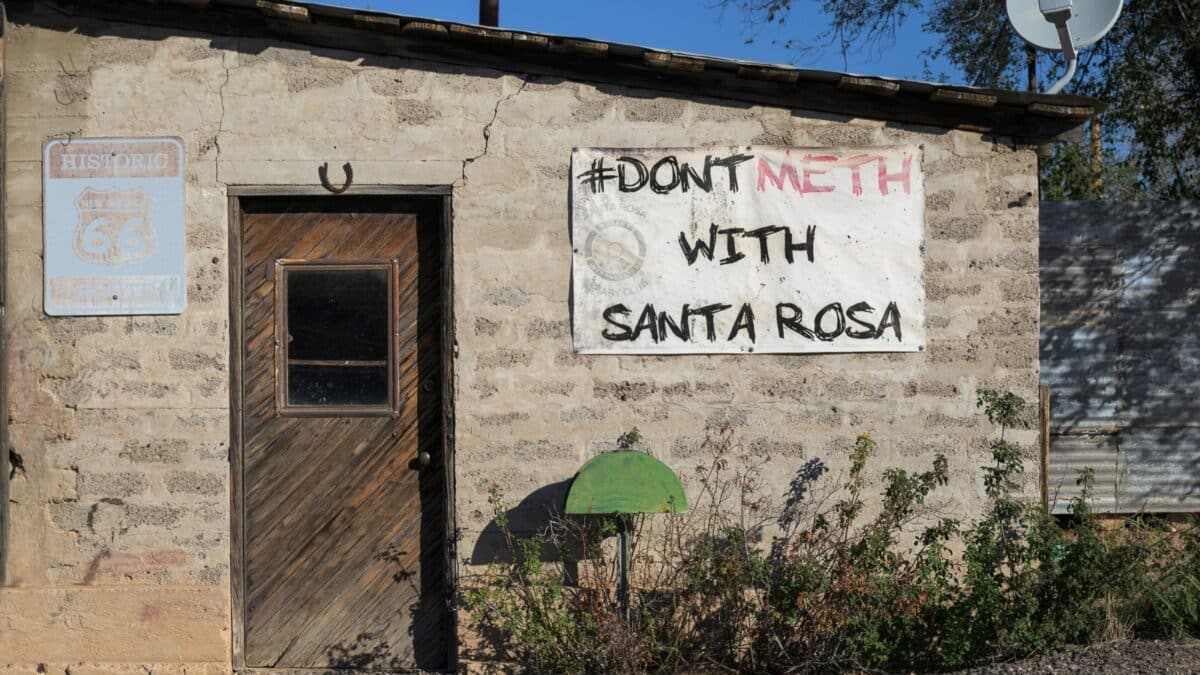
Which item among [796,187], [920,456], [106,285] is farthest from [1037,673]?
[106,285]

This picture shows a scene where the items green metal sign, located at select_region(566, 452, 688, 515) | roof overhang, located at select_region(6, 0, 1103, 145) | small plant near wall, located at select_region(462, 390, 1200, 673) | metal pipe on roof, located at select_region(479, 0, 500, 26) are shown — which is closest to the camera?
green metal sign, located at select_region(566, 452, 688, 515)

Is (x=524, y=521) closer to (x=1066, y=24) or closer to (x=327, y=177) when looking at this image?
(x=327, y=177)

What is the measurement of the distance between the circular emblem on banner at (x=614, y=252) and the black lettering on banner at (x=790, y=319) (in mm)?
730

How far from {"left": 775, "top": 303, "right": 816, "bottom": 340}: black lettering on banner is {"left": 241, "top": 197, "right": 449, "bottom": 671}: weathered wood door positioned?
Result: 1709mm

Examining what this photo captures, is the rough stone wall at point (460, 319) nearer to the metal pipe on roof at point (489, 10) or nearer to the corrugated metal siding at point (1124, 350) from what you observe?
the corrugated metal siding at point (1124, 350)

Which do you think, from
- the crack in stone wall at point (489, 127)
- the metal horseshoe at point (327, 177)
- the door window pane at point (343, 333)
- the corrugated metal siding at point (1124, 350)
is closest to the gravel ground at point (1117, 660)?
the corrugated metal siding at point (1124, 350)

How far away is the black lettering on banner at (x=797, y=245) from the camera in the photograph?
564 centimetres

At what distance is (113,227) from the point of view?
5.60m

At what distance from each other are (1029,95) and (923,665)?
111 inches

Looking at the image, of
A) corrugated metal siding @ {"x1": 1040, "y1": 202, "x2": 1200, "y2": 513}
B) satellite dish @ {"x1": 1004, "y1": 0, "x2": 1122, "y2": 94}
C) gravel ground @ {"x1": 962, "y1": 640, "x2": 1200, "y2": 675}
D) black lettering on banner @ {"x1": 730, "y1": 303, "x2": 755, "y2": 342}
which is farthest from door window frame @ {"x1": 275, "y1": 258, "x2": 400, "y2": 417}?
corrugated metal siding @ {"x1": 1040, "y1": 202, "x2": 1200, "y2": 513}

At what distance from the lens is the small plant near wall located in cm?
528

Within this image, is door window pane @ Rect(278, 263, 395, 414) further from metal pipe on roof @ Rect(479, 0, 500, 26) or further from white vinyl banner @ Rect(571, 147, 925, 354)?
metal pipe on roof @ Rect(479, 0, 500, 26)

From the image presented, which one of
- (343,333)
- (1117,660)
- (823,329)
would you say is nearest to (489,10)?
(343,333)

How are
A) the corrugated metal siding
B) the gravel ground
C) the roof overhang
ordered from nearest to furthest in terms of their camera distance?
the gravel ground → the roof overhang → the corrugated metal siding
